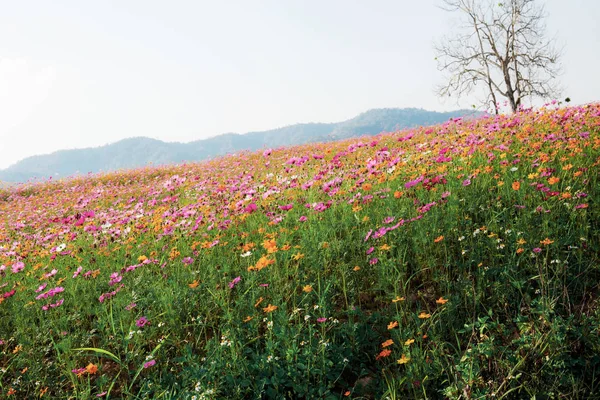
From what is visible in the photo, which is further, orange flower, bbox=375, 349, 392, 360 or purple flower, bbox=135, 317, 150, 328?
purple flower, bbox=135, 317, 150, 328

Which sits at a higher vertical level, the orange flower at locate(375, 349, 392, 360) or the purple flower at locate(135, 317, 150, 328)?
the purple flower at locate(135, 317, 150, 328)

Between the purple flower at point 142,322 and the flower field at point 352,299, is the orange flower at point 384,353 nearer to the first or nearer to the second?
the flower field at point 352,299

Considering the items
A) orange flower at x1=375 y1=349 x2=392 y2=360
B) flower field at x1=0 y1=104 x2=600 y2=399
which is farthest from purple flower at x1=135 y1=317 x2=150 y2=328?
orange flower at x1=375 y1=349 x2=392 y2=360

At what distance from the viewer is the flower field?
7.72 ft

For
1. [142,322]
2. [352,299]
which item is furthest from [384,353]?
[142,322]

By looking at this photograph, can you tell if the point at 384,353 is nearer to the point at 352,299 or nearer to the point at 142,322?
the point at 352,299

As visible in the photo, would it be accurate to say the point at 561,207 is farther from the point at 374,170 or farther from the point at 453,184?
the point at 374,170

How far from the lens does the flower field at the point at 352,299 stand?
2.35 meters

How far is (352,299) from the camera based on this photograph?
3.14 meters

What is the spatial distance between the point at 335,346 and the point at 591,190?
3.10 meters

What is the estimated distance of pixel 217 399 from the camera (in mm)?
2320

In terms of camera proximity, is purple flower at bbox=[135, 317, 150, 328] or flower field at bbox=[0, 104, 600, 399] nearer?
flower field at bbox=[0, 104, 600, 399]

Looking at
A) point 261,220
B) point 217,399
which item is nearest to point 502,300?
point 217,399

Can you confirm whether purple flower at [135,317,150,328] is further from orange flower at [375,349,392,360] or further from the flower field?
orange flower at [375,349,392,360]
